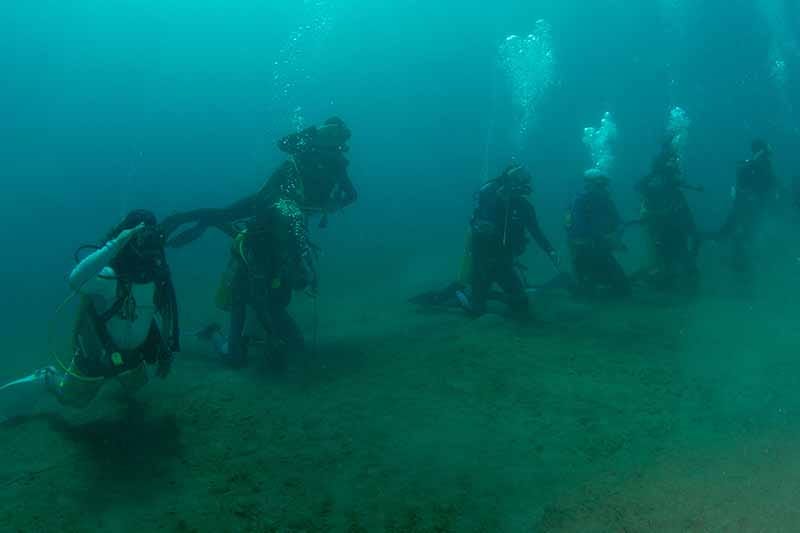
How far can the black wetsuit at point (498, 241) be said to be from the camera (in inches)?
326

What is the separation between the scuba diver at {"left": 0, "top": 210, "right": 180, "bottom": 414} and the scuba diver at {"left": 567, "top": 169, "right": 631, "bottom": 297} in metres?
7.05

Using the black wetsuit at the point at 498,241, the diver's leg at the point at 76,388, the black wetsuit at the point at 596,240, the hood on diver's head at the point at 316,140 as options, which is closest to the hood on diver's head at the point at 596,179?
the black wetsuit at the point at 596,240

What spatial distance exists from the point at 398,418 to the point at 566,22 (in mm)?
75798

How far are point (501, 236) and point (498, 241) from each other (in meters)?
0.09

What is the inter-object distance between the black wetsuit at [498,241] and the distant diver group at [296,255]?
2 cm

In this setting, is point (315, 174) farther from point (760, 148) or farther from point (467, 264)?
point (760, 148)

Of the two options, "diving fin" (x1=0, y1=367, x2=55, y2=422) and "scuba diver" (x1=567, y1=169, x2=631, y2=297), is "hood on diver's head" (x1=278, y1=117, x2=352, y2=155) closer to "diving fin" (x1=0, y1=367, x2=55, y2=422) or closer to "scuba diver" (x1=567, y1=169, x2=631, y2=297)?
"diving fin" (x1=0, y1=367, x2=55, y2=422)

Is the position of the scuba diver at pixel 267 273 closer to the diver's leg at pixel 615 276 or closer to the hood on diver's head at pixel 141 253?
the hood on diver's head at pixel 141 253

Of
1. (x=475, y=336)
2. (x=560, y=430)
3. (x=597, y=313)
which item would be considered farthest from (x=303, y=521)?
(x=597, y=313)

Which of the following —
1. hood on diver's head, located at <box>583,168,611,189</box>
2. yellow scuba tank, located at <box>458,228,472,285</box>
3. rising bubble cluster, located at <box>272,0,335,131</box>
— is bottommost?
yellow scuba tank, located at <box>458,228,472,285</box>

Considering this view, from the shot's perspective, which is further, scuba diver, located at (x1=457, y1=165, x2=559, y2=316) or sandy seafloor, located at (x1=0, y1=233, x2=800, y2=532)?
scuba diver, located at (x1=457, y1=165, x2=559, y2=316)

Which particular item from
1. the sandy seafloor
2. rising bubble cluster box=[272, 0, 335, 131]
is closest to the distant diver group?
the sandy seafloor

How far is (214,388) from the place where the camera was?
5766 mm

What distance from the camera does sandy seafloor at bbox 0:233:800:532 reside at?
Result: 10.7 ft
